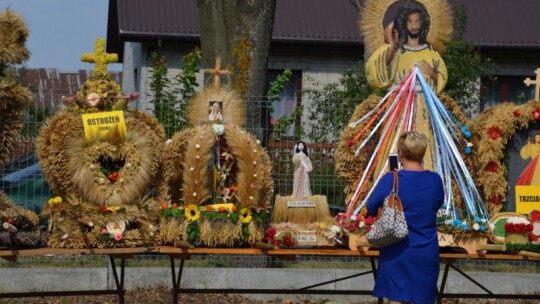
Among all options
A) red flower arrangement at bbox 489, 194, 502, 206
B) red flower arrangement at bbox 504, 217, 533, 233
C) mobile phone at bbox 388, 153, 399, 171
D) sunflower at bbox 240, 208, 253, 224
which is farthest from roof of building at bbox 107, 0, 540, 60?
red flower arrangement at bbox 504, 217, 533, 233

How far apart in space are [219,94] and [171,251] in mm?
1530

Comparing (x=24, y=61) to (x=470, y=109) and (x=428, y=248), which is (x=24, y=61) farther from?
(x=470, y=109)

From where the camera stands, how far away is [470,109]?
15.7 meters

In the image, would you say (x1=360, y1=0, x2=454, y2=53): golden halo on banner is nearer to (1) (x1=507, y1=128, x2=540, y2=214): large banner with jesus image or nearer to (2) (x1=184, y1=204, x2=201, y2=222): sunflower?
(1) (x1=507, y1=128, x2=540, y2=214): large banner with jesus image

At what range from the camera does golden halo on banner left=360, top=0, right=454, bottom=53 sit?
9.56 m

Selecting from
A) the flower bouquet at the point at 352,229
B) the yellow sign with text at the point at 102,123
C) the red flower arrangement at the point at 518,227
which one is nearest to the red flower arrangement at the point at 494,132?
the red flower arrangement at the point at 518,227

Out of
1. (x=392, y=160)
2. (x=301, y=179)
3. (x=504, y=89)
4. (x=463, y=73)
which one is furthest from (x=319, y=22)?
(x=392, y=160)

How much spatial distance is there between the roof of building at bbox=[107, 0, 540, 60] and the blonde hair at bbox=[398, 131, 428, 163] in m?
12.2

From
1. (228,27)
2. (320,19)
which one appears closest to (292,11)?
(320,19)

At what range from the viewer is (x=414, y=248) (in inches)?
269

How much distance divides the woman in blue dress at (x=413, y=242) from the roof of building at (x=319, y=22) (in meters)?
12.2

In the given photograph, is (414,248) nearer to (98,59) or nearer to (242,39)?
(98,59)

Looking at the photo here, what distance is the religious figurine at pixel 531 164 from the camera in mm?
9484

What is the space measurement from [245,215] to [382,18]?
2368 mm
